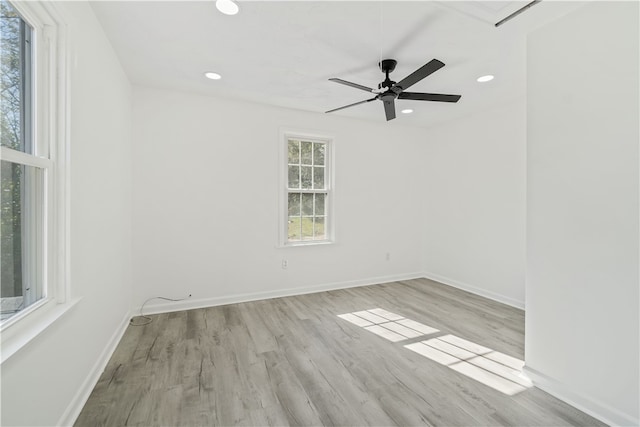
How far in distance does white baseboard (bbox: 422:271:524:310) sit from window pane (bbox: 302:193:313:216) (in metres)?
2.42

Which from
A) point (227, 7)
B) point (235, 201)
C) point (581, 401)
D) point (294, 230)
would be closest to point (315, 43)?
point (227, 7)

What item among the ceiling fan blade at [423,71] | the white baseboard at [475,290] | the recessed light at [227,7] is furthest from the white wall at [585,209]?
the recessed light at [227,7]

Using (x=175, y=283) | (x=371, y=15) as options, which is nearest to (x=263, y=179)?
(x=175, y=283)

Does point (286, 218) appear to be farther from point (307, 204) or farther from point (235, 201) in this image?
point (235, 201)

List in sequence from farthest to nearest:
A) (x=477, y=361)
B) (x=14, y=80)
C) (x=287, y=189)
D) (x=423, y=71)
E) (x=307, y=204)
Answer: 1. (x=307, y=204)
2. (x=287, y=189)
3. (x=477, y=361)
4. (x=423, y=71)
5. (x=14, y=80)

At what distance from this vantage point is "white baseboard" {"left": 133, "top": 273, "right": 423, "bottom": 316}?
3.36m

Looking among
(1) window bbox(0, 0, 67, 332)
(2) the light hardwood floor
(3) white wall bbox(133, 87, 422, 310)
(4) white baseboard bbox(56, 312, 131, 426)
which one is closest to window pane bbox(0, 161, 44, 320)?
(1) window bbox(0, 0, 67, 332)

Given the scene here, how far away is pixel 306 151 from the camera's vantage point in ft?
13.8

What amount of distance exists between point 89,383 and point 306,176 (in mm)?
3165

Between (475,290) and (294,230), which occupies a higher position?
(294,230)

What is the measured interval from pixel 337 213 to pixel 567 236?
2829 millimetres

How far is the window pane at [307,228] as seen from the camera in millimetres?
4223

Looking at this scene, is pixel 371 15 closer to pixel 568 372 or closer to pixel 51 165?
pixel 51 165

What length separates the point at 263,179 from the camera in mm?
3842
